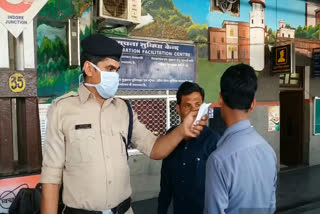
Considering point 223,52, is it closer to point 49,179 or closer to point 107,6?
point 107,6

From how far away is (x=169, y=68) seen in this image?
597 cm

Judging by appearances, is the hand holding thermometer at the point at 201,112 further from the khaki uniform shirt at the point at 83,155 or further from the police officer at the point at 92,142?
the khaki uniform shirt at the point at 83,155

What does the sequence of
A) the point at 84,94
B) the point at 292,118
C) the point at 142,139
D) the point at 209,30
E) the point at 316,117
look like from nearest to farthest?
the point at 84,94, the point at 142,139, the point at 209,30, the point at 316,117, the point at 292,118

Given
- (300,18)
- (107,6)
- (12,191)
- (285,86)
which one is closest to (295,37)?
(300,18)

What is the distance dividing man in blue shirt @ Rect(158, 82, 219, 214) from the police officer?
0.43 m

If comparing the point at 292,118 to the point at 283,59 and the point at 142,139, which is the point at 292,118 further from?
the point at 142,139

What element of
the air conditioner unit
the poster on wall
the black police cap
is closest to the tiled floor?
the poster on wall

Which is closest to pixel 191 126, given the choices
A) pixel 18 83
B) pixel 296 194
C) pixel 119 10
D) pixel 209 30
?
pixel 18 83

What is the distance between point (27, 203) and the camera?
8.59ft

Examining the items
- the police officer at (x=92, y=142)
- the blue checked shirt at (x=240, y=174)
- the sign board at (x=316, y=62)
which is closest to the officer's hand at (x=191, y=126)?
the police officer at (x=92, y=142)

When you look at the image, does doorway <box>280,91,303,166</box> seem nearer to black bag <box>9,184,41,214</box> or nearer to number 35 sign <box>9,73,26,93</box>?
number 35 sign <box>9,73,26,93</box>

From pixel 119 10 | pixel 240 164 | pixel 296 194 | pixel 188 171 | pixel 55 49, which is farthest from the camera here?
pixel 296 194

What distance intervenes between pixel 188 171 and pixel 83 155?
35.6 inches

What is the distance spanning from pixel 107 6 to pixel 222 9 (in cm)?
293
